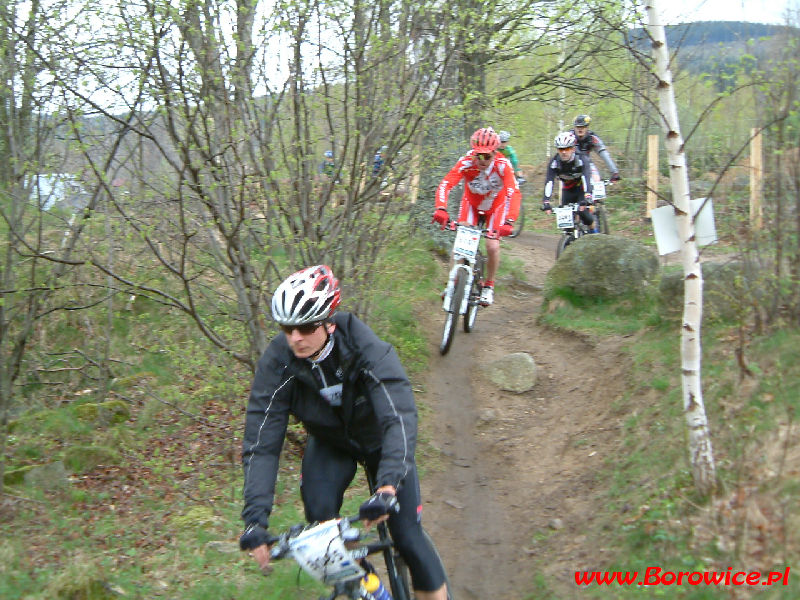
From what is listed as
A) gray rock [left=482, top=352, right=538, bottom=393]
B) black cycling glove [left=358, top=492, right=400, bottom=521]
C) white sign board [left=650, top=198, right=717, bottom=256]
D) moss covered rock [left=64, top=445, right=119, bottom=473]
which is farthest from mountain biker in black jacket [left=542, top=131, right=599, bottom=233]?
black cycling glove [left=358, top=492, right=400, bottom=521]

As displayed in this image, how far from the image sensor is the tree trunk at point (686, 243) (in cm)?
473

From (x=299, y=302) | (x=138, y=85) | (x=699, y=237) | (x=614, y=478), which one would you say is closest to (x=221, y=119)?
(x=138, y=85)

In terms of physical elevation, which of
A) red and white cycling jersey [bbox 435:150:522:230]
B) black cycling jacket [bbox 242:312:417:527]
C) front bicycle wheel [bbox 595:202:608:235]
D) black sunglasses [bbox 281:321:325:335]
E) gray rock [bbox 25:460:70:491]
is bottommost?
gray rock [bbox 25:460:70:491]

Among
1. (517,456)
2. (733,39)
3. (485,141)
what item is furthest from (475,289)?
(733,39)

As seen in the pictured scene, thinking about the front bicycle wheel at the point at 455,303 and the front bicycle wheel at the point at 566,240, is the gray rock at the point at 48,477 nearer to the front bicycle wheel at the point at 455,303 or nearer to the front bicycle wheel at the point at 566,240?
the front bicycle wheel at the point at 455,303

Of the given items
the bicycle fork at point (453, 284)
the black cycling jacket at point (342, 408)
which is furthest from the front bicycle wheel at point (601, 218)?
the black cycling jacket at point (342, 408)

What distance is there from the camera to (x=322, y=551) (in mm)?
2934

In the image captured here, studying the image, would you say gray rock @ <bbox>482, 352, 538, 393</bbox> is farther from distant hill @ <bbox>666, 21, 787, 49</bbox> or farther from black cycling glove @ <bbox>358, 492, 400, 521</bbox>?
black cycling glove @ <bbox>358, 492, 400, 521</bbox>

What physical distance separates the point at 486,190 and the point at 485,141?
69 centimetres

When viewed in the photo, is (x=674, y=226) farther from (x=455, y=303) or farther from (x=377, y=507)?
(x=455, y=303)

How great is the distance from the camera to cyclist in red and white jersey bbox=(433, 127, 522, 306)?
860 centimetres

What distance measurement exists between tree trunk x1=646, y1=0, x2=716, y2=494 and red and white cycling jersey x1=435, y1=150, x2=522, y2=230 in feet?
12.5

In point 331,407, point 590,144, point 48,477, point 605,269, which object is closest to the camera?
point 331,407

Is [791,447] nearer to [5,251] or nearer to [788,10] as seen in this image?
[788,10]
